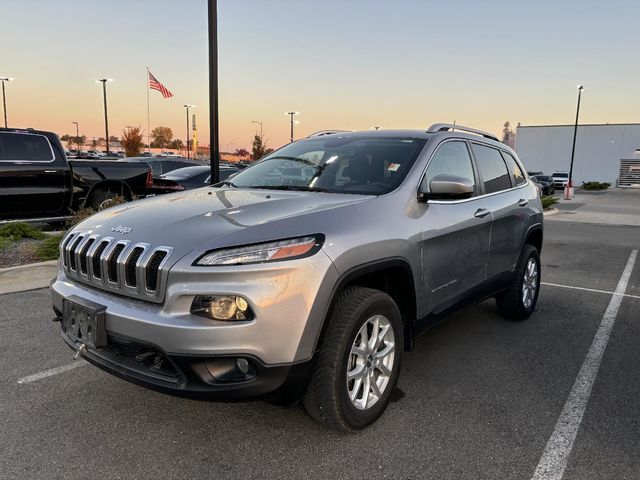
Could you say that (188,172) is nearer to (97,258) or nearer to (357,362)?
(97,258)

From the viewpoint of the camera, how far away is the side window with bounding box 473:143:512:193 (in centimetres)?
441

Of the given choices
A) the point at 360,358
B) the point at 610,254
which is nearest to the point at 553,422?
the point at 360,358

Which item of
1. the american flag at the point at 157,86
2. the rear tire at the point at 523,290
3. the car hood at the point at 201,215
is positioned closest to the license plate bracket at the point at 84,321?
the car hood at the point at 201,215

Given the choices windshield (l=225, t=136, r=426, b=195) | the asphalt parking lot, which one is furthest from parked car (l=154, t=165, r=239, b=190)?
windshield (l=225, t=136, r=426, b=195)

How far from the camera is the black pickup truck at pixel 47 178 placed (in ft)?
28.7

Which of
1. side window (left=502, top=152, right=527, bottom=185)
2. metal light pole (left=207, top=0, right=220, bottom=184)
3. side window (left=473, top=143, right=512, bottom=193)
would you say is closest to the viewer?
side window (left=473, top=143, right=512, bottom=193)

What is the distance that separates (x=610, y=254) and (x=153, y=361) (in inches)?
381

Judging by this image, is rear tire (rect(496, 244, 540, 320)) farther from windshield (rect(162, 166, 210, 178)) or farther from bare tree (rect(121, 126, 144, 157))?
bare tree (rect(121, 126, 144, 157))

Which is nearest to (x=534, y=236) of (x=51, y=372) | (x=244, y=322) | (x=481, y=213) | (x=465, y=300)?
(x=481, y=213)

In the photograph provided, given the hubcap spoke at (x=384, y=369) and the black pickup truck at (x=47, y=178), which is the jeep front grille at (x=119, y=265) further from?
the black pickup truck at (x=47, y=178)

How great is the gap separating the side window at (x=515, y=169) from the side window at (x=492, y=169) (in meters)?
0.15

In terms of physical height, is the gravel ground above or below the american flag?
below

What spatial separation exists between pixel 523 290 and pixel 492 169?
1286mm

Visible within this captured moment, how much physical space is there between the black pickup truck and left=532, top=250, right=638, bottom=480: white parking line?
7.81 meters
